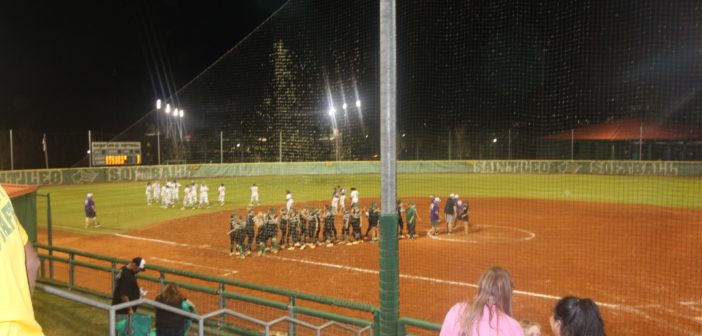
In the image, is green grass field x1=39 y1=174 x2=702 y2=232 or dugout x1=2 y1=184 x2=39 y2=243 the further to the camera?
green grass field x1=39 y1=174 x2=702 y2=232

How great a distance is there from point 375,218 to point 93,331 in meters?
11.4

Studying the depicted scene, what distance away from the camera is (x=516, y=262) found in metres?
14.9

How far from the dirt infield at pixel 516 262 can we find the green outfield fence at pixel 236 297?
101 cm

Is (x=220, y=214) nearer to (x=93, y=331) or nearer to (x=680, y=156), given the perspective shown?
(x=93, y=331)

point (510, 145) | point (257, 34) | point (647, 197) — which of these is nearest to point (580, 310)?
point (257, 34)

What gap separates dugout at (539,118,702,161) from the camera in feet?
138

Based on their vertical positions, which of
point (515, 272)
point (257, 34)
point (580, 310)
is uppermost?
point (257, 34)

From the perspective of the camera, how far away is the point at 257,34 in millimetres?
15203

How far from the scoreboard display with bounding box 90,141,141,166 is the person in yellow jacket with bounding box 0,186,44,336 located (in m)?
31.6

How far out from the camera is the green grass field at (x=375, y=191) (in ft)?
82.8

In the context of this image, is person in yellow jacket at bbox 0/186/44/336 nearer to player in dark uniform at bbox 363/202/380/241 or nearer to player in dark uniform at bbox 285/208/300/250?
player in dark uniform at bbox 285/208/300/250

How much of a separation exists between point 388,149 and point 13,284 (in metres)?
3.72

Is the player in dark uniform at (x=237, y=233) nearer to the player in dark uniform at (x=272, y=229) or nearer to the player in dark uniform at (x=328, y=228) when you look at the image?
the player in dark uniform at (x=272, y=229)

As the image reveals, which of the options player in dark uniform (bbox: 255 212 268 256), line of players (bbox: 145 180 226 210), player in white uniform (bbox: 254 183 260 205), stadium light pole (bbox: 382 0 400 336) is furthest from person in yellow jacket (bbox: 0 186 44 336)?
line of players (bbox: 145 180 226 210)
